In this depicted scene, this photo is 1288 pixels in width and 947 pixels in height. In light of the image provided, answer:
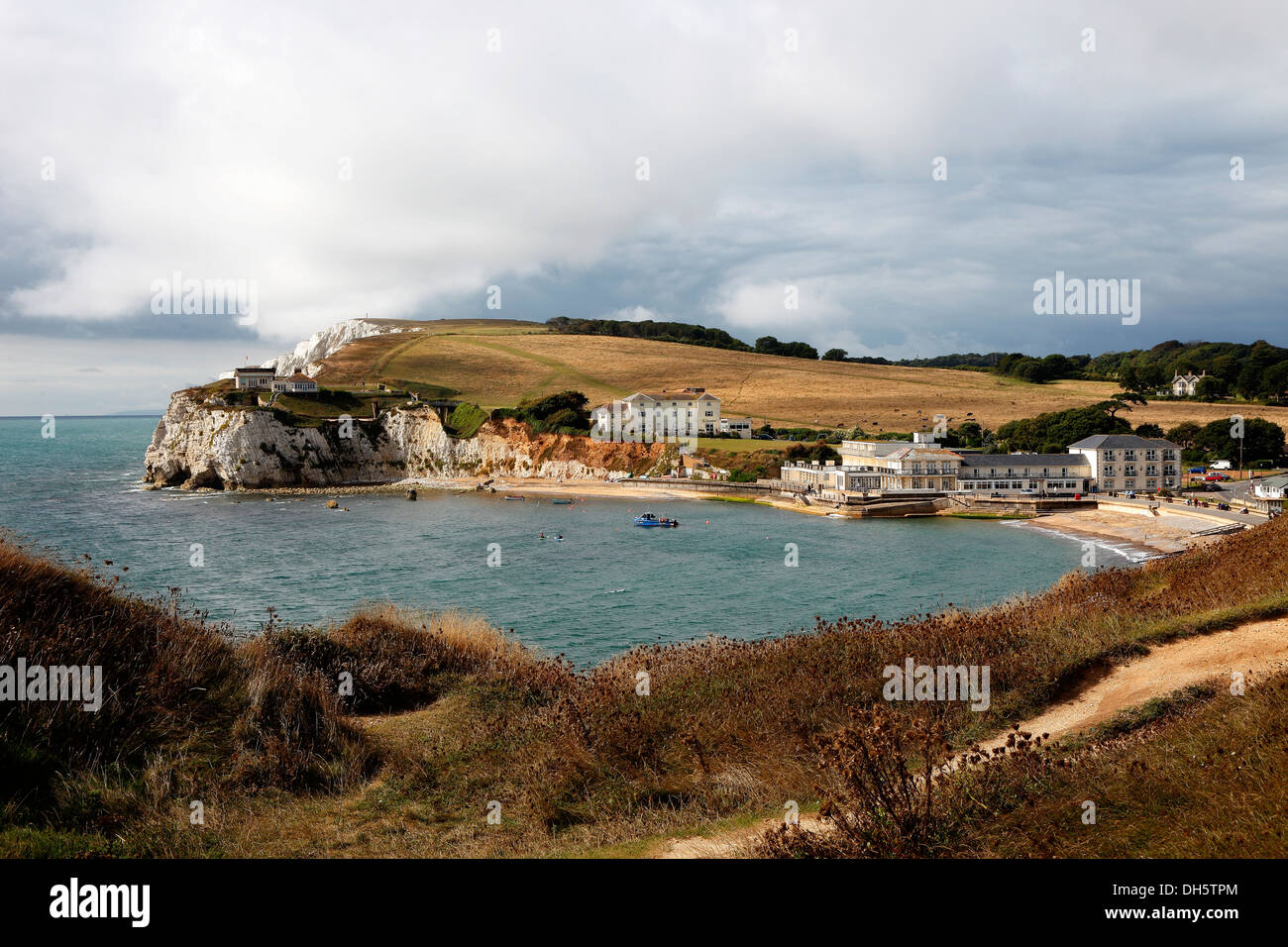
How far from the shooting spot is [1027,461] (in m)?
73.4

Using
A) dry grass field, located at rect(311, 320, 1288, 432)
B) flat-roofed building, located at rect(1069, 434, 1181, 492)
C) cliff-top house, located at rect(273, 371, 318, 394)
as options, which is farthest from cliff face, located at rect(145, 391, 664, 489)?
flat-roofed building, located at rect(1069, 434, 1181, 492)

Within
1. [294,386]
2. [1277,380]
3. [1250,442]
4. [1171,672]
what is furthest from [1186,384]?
[1171,672]

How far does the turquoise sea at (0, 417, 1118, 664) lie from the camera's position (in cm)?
3108

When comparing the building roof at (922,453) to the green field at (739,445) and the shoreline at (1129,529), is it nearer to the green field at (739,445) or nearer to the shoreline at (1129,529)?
the shoreline at (1129,529)

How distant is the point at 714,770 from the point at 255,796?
553 cm

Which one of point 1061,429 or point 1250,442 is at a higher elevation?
point 1061,429

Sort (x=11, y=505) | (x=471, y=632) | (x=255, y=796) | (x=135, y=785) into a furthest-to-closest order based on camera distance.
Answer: (x=11, y=505) → (x=471, y=632) → (x=255, y=796) → (x=135, y=785)

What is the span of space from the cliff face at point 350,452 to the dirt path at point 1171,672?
80.1 metres

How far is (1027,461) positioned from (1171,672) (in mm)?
68575

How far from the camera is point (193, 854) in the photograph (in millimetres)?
7391

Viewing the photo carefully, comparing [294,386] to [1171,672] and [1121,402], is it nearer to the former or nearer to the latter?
[1121,402]
